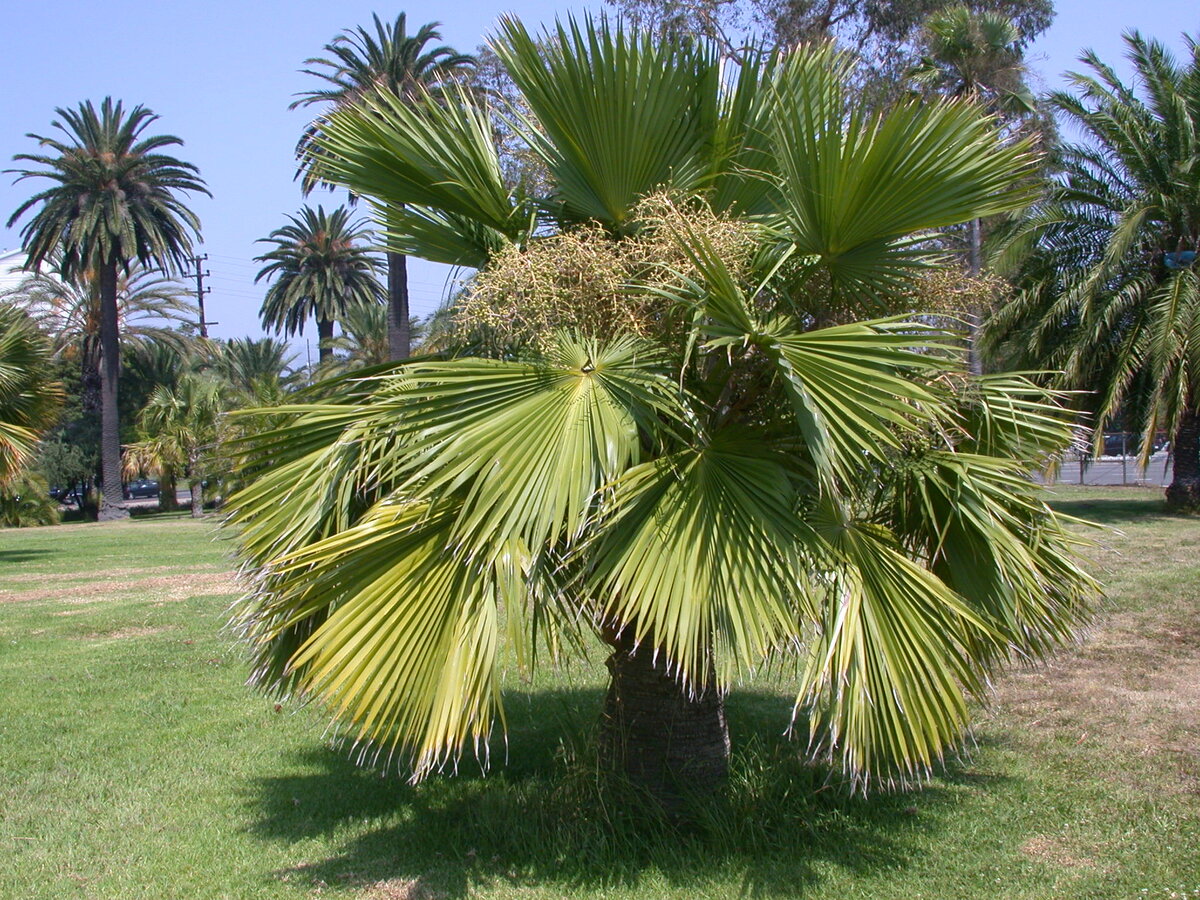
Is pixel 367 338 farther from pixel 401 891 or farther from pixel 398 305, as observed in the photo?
pixel 401 891

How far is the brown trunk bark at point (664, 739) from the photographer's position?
5.24 m

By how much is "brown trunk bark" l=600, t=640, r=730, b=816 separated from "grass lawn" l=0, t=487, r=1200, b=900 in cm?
17

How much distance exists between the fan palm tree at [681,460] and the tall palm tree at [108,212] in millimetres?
34449

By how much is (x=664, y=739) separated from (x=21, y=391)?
1636cm

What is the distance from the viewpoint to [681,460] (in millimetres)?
4355

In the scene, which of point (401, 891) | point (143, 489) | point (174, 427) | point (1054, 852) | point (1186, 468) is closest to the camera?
point (401, 891)

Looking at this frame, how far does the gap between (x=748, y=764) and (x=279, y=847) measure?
236 centimetres

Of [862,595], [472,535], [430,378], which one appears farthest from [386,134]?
[862,595]

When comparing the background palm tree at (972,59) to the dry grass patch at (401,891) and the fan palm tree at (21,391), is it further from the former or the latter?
the dry grass patch at (401,891)

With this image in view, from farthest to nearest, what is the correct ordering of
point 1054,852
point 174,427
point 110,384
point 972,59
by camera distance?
point 174,427 < point 110,384 < point 972,59 < point 1054,852

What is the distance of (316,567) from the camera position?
4.18 m

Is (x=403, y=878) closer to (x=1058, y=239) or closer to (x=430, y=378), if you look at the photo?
(x=430, y=378)

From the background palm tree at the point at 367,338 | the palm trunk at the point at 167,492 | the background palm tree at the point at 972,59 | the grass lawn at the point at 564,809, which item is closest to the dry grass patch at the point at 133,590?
the grass lawn at the point at 564,809

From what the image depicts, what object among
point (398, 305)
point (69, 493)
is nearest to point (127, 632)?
point (398, 305)
